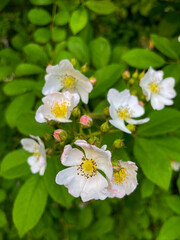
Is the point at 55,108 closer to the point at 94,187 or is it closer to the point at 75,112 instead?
the point at 75,112

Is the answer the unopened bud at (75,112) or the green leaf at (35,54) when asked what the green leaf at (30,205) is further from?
the green leaf at (35,54)

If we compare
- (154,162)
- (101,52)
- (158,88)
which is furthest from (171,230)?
(101,52)

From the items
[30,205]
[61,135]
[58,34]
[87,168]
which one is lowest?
[30,205]

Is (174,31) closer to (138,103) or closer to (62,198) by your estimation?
(138,103)

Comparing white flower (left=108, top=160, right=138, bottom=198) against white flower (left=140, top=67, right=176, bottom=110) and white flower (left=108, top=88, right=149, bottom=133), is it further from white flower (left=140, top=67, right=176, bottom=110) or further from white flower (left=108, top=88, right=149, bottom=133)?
white flower (left=140, top=67, right=176, bottom=110)

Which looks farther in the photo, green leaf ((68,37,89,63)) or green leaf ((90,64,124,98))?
green leaf ((68,37,89,63))

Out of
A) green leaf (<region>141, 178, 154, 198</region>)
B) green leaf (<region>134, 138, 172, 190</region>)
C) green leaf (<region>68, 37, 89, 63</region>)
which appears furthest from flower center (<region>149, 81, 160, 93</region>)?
green leaf (<region>141, 178, 154, 198</region>)

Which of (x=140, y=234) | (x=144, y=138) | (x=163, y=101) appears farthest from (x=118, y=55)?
(x=140, y=234)
